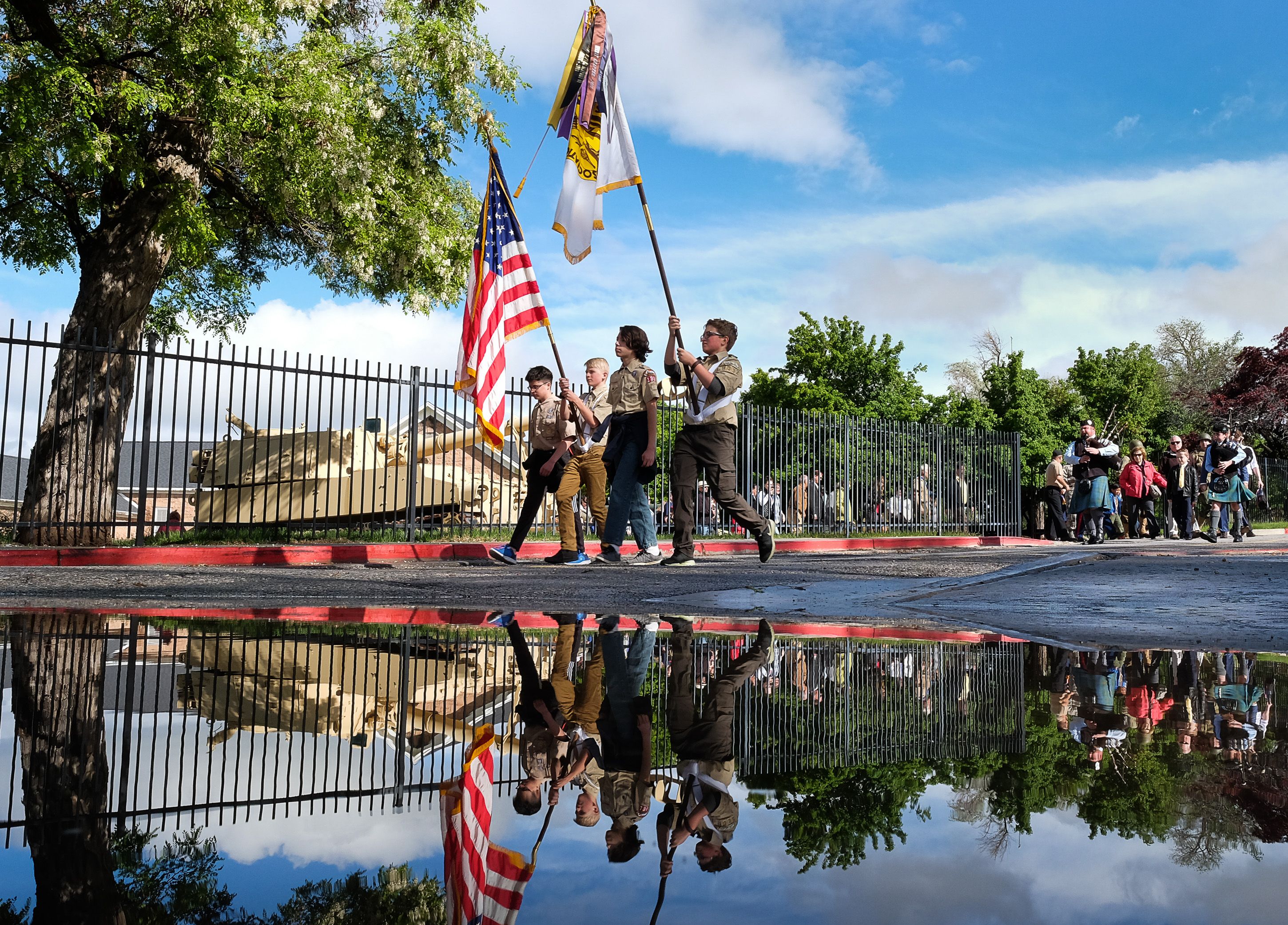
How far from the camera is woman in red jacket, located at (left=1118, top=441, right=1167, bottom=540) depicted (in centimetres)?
1869

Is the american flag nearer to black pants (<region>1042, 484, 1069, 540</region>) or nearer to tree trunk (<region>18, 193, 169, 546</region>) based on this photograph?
tree trunk (<region>18, 193, 169, 546</region>)

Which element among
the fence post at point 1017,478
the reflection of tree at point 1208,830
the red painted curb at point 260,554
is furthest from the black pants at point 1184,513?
the reflection of tree at point 1208,830

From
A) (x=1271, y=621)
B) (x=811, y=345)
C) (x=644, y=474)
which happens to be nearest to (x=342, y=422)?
(x=644, y=474)

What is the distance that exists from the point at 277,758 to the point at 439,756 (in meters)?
0.32

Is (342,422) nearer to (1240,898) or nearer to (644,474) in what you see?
(644,474)

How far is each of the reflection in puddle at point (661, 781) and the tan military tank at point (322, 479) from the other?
33.4 feet

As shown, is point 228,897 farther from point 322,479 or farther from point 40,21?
point 322,479

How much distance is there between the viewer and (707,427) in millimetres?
8391

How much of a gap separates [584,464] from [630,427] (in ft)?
2.79

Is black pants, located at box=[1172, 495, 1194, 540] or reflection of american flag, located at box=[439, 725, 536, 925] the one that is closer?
reflection of american flag, located at box=[439, 725, 536, 925]

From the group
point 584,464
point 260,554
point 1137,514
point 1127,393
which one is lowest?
point 260,554

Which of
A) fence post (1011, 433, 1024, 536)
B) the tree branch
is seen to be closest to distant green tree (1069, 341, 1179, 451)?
fence post (1011, 433, 1024, 536)

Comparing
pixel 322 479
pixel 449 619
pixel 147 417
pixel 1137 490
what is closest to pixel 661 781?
pixel 449 619

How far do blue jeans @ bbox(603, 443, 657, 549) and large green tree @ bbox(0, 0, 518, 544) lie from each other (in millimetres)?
5523
